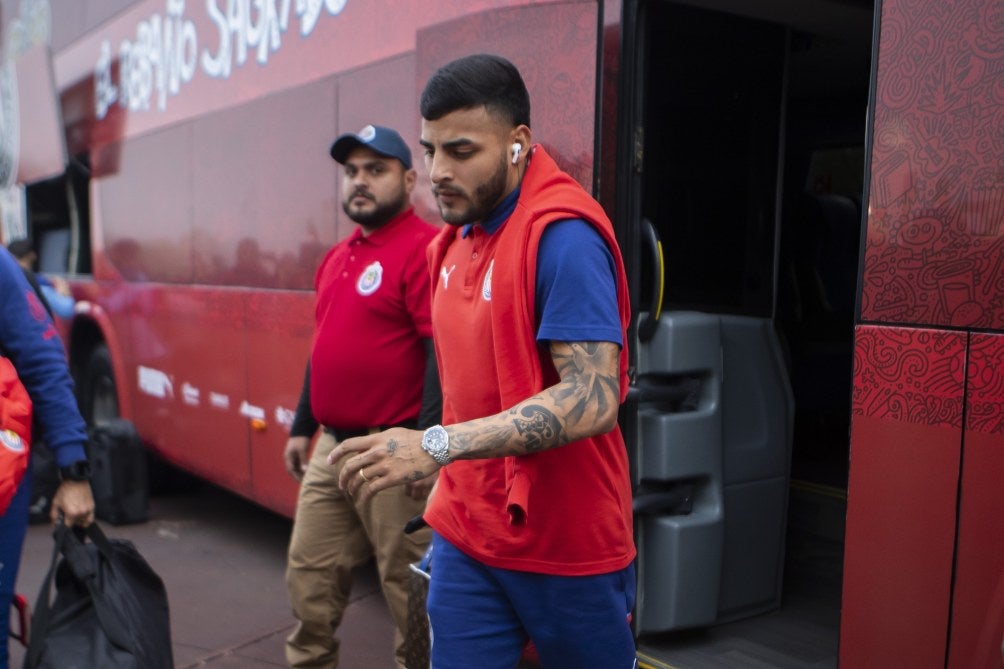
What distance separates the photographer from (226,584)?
4.87 meters

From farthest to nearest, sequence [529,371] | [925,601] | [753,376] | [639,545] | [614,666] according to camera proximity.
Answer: [753,376], [639,545], [925,601], [614,666], [529,371]

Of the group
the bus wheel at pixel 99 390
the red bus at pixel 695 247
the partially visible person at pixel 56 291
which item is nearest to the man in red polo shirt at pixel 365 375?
the red bus at pixel 695 247

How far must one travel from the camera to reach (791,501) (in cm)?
434

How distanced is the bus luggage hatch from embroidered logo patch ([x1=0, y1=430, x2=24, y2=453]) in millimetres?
1650

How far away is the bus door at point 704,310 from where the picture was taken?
121 inches

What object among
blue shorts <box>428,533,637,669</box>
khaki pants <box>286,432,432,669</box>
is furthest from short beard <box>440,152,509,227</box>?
khaki pants <box>286,432,432,669</box>

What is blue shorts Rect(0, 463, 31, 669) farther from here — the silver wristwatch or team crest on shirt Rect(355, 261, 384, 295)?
the silver wristwatch

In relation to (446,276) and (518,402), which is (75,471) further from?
(518,402)

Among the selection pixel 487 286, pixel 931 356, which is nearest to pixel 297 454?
pixel 487 286

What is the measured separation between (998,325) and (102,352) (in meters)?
5.89

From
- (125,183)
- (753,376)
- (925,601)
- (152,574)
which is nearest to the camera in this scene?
(925,601)

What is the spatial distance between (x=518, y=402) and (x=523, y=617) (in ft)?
1.48

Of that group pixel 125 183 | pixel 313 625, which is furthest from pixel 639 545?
pixel 125 183

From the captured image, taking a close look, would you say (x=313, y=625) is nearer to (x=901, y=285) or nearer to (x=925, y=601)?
(x=925, y=601)
